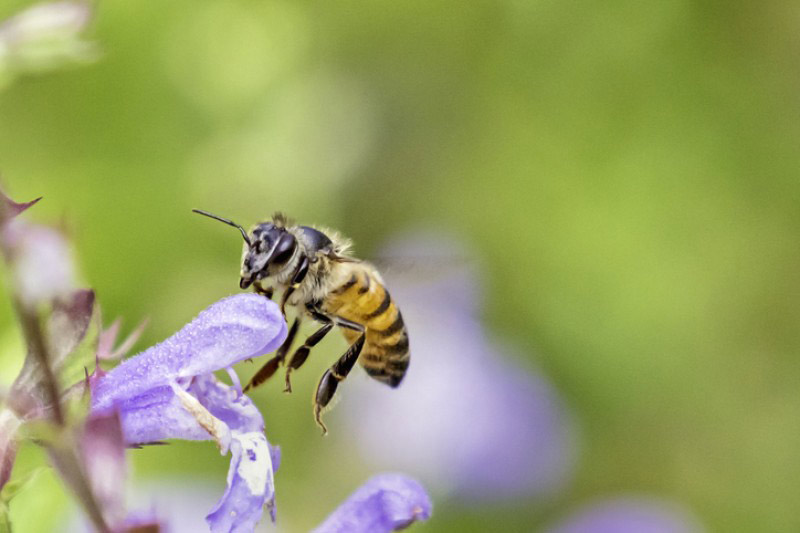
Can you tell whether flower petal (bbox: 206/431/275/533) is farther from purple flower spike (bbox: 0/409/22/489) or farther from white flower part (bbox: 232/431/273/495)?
purple flower spike (bbox: 0/409/22/489)

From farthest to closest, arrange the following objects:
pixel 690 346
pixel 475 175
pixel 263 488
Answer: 1. pixel 475 175
2. pixel 690 346
3. pixel 263 488

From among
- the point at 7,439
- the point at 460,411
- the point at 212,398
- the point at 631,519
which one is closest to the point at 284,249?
the point at 212,398

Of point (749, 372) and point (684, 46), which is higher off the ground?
point (684, 46)

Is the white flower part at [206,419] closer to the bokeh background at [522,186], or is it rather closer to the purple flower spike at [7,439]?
the purple flower spike at [7,439]

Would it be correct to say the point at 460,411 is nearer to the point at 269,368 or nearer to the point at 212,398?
the point at 269,368

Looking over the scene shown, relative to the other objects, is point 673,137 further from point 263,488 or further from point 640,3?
point 263,488

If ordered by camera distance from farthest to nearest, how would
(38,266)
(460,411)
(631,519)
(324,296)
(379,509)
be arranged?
1. (460,411)
2. (631,519)
3. (324,296)
4. (379,509)
5. (38,266)

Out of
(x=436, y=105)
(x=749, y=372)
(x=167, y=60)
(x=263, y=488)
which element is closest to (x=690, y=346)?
(x=749, y=372)

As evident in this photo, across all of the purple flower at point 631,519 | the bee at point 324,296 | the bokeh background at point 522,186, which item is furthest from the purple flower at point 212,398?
the purple flower at point 631,519
